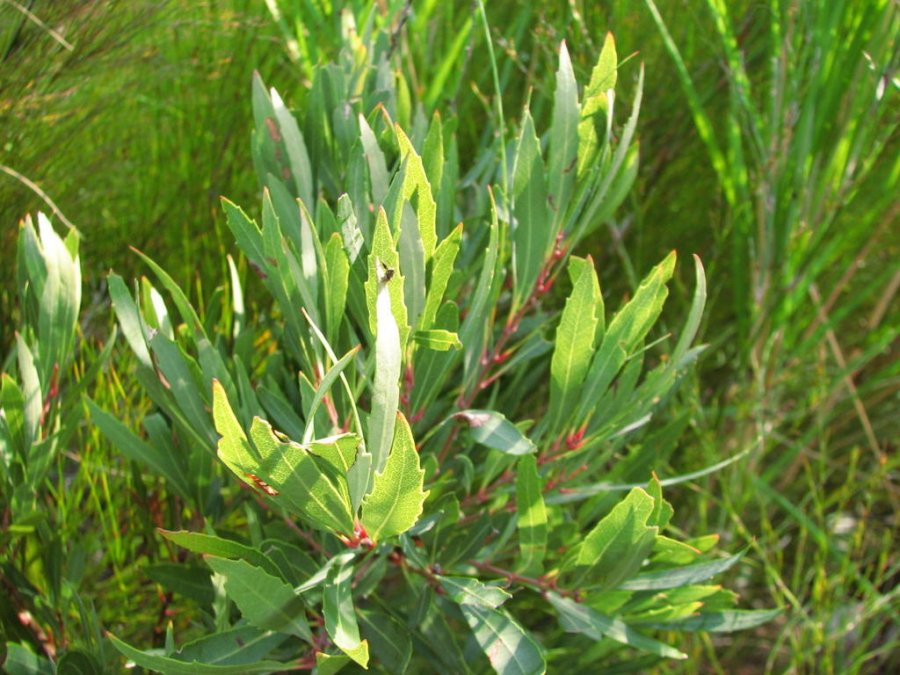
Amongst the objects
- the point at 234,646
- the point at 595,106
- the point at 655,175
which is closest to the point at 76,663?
the point at 234,646

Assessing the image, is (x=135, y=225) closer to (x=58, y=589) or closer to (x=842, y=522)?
(x=58, y=589)

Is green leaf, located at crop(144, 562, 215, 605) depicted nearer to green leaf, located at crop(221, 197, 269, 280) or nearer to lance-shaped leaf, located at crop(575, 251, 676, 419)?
green leaf, located at crop(221, 197, 269, 280)

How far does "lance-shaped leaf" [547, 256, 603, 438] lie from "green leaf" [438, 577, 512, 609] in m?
0.16

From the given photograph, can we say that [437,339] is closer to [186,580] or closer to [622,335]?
[622,335]

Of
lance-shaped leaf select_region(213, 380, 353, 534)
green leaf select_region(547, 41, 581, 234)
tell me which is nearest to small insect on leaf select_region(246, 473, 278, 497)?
lance-shaped leaf select_region(213, 380, 353, 534)

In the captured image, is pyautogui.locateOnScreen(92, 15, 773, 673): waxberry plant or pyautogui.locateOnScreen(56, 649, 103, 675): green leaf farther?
pyautogui.locateOnScreen(56, 649, 103, 675): green leaf

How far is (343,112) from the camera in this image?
0.90m

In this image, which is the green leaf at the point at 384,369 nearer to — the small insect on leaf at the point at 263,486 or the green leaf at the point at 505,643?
the small insect on leaf at the point at 263,486

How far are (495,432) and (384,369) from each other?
21 cm

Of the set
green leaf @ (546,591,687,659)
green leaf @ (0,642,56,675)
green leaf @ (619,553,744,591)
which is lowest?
green leaf @ (546,591,687,659)

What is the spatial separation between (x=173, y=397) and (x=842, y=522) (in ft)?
3.92

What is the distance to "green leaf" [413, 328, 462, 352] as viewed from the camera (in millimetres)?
689

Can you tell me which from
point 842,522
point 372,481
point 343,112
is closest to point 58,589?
point 372,481

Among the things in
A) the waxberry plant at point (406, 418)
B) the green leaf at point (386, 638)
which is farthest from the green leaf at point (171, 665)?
the green leaf at point (386, 638)
